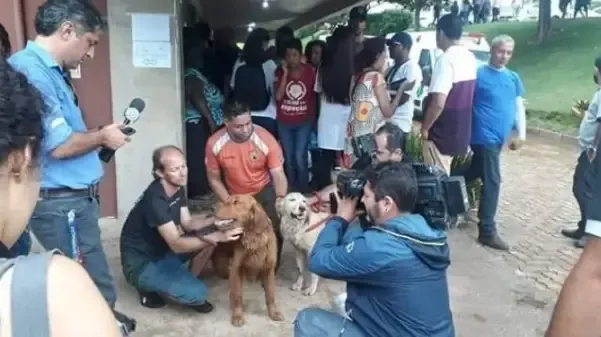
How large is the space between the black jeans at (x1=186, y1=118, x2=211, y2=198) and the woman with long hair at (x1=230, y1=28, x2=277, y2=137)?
47 cm

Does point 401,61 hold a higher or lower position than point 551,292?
higher

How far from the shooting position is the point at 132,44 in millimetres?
5625

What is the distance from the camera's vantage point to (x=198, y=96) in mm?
6527

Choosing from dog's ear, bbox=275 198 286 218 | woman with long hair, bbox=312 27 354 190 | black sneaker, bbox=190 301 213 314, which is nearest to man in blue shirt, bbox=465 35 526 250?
woman with long hair, bbox=312 27 354 190

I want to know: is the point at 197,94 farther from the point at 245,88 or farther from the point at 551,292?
the point at 551,292

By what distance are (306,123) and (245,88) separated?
680mm

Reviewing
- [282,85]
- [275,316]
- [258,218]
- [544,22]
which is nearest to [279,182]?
[258,218]

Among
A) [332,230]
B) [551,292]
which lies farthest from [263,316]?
[551,292]

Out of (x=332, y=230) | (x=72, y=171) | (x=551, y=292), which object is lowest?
(x=551, y=292)

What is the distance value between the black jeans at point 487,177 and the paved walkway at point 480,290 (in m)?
0.23

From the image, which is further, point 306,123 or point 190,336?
point 306,123

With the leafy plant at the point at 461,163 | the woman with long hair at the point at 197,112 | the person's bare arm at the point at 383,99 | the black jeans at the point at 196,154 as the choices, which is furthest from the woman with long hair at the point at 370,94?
the black jeans at the point at 196,154

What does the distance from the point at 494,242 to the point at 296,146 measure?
82.9 inches

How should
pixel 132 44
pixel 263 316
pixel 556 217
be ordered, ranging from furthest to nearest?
pixel 556 217, pixel 132 44, pixel 263 316
